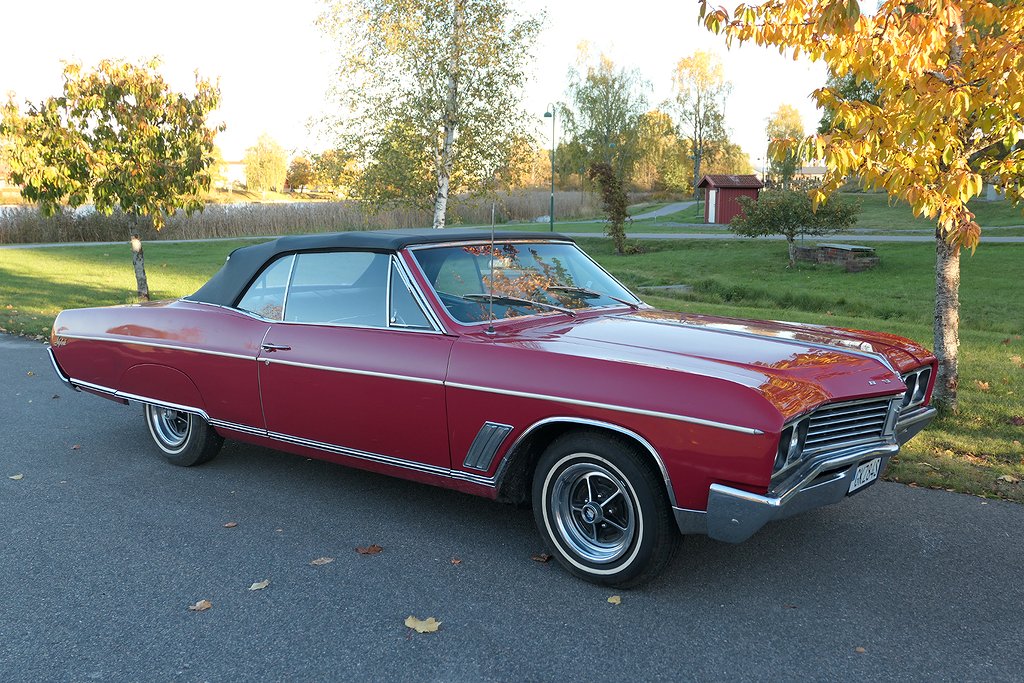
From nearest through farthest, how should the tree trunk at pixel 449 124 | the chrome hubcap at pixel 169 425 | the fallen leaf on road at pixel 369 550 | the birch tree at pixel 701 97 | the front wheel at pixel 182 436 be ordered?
the fallen leaf on road at pixel 369 550, the front wheel at pixel 182 436, the chrome hubcap at pixel 169 425, the tree trunk at pixel 449 124, the birch tree at pixel 701 97

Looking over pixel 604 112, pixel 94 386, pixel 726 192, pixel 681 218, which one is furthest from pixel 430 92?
pixel 604 112

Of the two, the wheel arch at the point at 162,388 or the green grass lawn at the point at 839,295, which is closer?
the wheel arch at the point at 162,388

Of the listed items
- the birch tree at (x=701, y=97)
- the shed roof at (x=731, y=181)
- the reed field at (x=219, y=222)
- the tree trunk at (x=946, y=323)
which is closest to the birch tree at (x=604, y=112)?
the birch tree at (x=701, y=97)

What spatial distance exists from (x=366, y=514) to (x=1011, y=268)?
1716cm

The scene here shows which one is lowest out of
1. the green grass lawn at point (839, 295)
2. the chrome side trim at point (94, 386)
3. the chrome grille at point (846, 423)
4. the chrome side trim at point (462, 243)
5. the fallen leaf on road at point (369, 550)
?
the green grass lawn at point (839, 295)

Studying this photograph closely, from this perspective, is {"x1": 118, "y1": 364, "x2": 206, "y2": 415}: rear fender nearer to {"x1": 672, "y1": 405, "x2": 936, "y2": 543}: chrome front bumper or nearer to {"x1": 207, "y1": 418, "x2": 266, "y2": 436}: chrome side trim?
{"x1": 207, "y1": 418, "x2": 266, "y2": 436}: chrome side trim

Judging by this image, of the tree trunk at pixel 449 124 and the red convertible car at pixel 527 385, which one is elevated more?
the tree trunk at pixel 449 124

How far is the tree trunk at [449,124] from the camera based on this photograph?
16359 mm

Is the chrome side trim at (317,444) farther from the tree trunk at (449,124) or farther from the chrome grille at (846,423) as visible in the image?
the tree trunk at (449,124)

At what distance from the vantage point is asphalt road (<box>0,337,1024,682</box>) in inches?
124

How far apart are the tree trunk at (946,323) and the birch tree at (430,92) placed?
38.4 ft

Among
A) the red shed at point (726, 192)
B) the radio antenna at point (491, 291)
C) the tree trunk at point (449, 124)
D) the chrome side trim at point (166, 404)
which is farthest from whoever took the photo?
the red shed at point (726, 192)

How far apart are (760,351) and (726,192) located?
39.8 meters

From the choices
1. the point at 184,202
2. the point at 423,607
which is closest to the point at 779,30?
the point at 423,607
